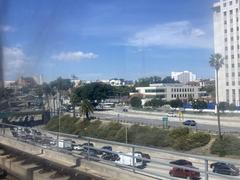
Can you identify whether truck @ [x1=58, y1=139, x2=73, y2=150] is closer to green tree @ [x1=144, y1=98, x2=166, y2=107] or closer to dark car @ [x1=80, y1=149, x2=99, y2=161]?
dark car @ [x1=80, y1=149, x2=99, y2=161]

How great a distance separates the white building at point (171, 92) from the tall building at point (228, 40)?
16.9 m

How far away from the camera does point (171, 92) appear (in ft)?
229

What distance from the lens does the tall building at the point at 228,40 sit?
20656 mm

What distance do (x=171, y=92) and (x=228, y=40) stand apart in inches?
1628

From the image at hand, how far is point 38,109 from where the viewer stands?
77.5 ft

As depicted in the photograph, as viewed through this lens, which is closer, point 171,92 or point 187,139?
point 187,139

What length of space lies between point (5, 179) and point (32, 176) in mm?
2313

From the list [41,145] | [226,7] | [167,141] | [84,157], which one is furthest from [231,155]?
[84,157]

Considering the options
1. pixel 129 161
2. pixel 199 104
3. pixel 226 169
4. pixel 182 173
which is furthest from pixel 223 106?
pixel 226 169

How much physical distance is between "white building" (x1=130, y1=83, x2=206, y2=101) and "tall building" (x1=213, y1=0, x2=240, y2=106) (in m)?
16.9

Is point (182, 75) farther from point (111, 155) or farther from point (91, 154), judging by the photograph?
point (111, 155)

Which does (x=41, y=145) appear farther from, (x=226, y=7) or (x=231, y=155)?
(x=231, y=155)

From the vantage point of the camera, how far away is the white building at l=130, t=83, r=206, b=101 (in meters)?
70.2

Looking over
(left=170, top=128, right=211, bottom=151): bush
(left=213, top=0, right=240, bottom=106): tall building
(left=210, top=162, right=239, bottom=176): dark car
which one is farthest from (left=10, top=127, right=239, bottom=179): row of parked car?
(left=170, top=128, right=211, bottom=151): bush
